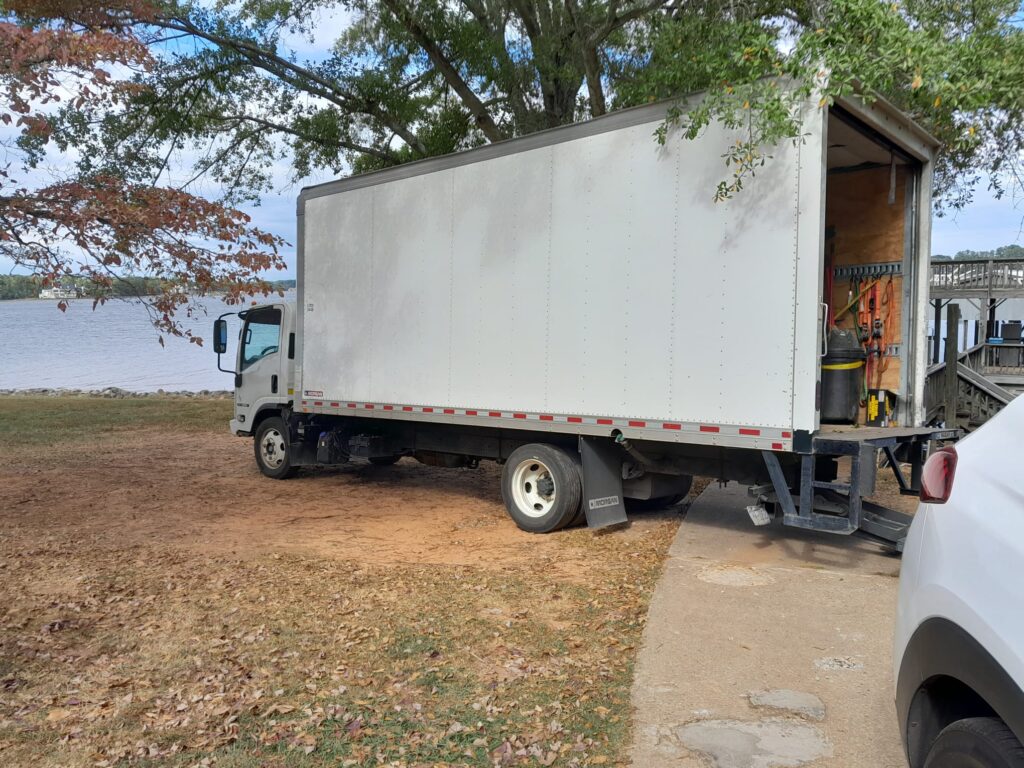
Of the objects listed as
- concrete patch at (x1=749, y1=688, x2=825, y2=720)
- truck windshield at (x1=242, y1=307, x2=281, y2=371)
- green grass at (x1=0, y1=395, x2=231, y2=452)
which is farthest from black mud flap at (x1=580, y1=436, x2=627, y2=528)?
green grass at (x1=0, y1=395, x2=231, y2=452)

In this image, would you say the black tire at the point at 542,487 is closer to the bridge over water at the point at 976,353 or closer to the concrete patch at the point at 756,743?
the concrete patch at the point at 756,743

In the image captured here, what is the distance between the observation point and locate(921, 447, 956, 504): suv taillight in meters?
2.68

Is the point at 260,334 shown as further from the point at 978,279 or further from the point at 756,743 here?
the point at 978,279

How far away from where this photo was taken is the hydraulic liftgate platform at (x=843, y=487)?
671 cm

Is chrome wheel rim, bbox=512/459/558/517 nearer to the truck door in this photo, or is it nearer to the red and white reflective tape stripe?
the red and white reflective tape stripe

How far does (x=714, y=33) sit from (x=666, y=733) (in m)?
8.94

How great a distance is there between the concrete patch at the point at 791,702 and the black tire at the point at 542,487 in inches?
153

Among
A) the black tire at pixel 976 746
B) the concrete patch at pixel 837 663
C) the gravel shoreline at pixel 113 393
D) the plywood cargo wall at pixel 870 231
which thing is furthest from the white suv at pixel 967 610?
the gravel shoreline at pixel 113 393

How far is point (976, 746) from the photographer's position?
2275 millimetres

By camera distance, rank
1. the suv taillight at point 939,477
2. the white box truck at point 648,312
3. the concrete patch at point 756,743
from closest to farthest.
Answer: the suv taillight at point 939,477 < the concrete patch at point 756,743 < the white box truck at point 648,312

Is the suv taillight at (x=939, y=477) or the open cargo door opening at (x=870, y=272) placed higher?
the open cargo door opening at (x=870, y=272)

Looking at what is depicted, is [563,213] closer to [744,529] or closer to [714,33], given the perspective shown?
[744,529]

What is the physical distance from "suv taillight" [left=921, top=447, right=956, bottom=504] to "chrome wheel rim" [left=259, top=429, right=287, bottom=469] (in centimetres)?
1023

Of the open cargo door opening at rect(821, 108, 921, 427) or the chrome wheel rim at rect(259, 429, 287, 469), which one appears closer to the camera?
the open cargo door opening at rect(821, 108, 921, 427)
